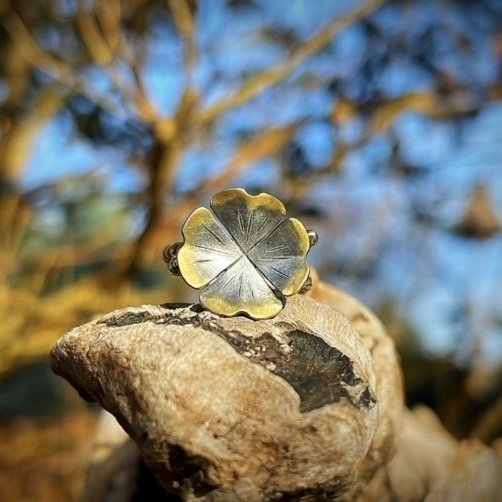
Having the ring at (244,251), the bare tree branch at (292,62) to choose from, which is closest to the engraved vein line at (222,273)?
the ring at (244,251)

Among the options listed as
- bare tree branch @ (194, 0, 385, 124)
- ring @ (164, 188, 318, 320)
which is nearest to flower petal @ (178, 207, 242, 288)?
ring @ (164, 188, 318, 320)

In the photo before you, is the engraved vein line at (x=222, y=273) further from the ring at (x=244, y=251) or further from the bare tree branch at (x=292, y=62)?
the bare tree branch at (x=292, y=62)

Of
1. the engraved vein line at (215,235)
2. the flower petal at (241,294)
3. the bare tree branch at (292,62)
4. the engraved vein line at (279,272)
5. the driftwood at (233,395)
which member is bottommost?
the driftwood at (233,395)

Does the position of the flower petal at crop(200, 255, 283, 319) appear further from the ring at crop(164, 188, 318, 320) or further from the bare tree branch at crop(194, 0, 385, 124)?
the bare tree branch at crop(194, 0, 385, 124)

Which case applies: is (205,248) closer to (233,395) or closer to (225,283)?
(225,283)

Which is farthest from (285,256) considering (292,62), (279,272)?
(292,62)

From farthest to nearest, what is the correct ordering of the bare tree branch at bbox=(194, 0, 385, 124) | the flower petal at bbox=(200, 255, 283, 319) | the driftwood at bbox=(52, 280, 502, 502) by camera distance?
the bare tree branch at bbox=(194, 0, 385, 124) → the flower petal at bbox=(200, 255, 283, 319) → the driftwood at bbox=(52, 280, 502, 502)

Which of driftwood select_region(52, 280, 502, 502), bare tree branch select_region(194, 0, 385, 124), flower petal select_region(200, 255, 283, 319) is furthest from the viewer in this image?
bare tree branch select_region(194, 0, 385, 124)
